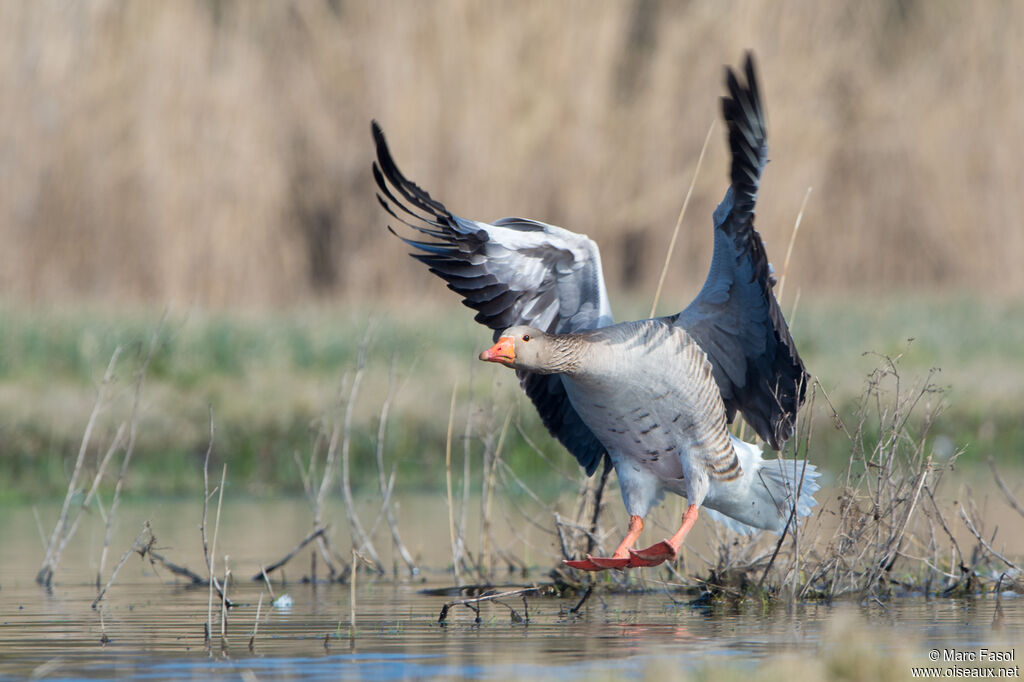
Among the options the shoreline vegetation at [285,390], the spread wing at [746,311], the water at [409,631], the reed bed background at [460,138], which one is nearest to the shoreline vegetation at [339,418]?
the shoreline vegetation at [285,390]

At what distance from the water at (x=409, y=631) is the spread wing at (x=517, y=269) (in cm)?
142

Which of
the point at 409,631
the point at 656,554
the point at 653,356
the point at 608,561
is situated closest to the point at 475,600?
the point at 409,631

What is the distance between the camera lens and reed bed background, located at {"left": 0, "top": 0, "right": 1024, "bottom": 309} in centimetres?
1753

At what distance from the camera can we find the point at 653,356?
22.9ft

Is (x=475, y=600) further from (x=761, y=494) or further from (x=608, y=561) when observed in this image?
(x=761, y=494)

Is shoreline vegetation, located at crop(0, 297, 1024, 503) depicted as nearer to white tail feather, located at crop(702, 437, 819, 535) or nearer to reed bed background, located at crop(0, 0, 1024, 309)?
reed bed background, located at crop(0, 0, 1024, 309)

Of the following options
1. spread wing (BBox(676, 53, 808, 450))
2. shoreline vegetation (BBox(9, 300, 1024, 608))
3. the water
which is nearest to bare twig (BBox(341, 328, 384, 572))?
shoreline vegetation (BBox(9, 300, 1024, 608))

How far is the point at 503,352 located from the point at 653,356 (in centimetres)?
71

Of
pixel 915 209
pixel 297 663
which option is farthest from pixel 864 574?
pixel 915 209

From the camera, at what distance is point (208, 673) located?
543 cm

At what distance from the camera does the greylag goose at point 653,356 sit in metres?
6.90

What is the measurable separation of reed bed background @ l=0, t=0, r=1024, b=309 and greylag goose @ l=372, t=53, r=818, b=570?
9.74 m

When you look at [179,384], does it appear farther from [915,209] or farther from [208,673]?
[915,209]

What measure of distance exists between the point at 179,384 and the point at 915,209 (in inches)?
468
